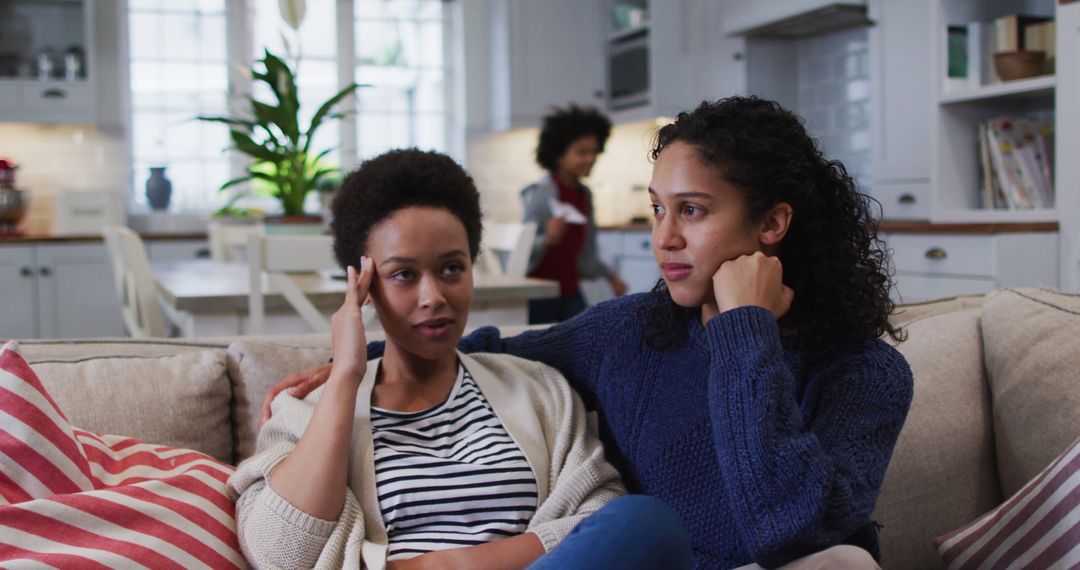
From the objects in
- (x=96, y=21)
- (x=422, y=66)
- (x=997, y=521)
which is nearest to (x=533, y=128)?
(x=422, y=66)

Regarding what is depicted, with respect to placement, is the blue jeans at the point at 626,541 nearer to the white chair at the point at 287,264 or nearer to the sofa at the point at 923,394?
the sofa at the point at 923,394

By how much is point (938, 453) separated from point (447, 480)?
0.84 metres

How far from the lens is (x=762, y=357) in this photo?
108cm

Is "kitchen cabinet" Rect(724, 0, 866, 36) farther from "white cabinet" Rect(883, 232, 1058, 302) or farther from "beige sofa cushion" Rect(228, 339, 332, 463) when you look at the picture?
"beige sofa cushion" Rect(228, 339, 332, 463)

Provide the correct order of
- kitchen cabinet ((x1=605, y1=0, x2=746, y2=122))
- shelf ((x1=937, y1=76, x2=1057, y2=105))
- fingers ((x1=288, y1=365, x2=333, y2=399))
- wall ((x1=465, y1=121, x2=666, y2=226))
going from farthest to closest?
wall ((x1=465, y1=121, x2=666, y2=226)), kitchen cabinet ((x1=605, y1=0, x2=746, y2=122)), shelf ((x1=937, y1=76, x2=1057, y2=105)), fingers ((x1=288, y1=365, x2=333, y2=399))

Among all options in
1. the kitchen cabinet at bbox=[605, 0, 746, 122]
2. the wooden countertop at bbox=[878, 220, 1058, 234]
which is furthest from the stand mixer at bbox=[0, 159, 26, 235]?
the wooden countertop at bbox=[878, 220, 1058, 234]

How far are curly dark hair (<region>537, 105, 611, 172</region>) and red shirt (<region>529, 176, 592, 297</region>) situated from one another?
0.09 m

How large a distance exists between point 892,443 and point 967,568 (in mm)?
355

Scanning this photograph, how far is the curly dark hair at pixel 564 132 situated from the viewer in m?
3.59

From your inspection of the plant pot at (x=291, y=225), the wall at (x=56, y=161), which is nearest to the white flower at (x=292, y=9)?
the plant pot at (x=291, y=225)

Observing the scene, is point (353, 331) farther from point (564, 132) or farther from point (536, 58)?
point (536, 58)

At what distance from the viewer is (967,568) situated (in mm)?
1370

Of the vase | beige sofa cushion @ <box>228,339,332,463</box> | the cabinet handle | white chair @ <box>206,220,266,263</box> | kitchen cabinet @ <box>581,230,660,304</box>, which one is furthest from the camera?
the vase

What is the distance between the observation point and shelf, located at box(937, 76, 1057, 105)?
10.6 feet
